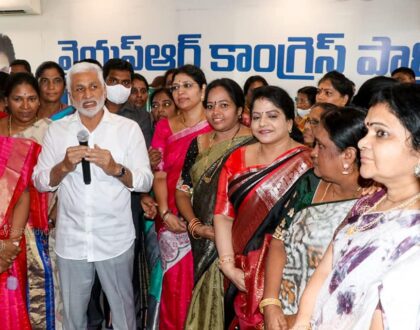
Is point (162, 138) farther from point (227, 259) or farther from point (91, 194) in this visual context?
point (227, 259)

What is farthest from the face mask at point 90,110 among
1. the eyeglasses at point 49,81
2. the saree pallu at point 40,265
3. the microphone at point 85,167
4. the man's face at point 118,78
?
the eyeglasses at point 49,81

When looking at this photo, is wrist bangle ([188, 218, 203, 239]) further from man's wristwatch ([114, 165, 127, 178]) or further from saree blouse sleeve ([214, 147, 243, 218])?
man's wristwatch ([114, 165, 127, 178])

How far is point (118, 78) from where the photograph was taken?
277 centimetres

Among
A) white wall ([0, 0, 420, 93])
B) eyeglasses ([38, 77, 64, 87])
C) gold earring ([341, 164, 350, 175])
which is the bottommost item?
gold earring ([341, 164, 350, 175])

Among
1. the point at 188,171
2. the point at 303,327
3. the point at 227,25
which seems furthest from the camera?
the point at 227,25

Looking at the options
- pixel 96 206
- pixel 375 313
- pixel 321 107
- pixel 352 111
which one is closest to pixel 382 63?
pixel 321 107

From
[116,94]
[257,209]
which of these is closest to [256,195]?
[257,209]

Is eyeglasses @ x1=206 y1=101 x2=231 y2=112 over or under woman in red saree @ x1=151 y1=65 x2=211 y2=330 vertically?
over

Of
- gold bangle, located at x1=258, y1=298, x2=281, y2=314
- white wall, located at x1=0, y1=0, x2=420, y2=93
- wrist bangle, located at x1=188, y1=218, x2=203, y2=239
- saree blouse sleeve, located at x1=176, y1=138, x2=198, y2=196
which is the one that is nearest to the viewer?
gold bangle, located at x1=258, y1=298, x2=281, y2=314

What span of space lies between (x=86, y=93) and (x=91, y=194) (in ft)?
1.57

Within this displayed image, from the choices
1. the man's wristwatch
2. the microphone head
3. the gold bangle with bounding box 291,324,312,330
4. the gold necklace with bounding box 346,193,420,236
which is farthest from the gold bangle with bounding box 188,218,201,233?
the gold necklace with bounding box 346,193,420,236

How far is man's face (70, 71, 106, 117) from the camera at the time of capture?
199cm

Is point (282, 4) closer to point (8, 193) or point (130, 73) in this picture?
point (130, 73)

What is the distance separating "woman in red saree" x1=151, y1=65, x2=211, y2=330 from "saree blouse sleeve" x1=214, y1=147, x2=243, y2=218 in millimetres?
470
